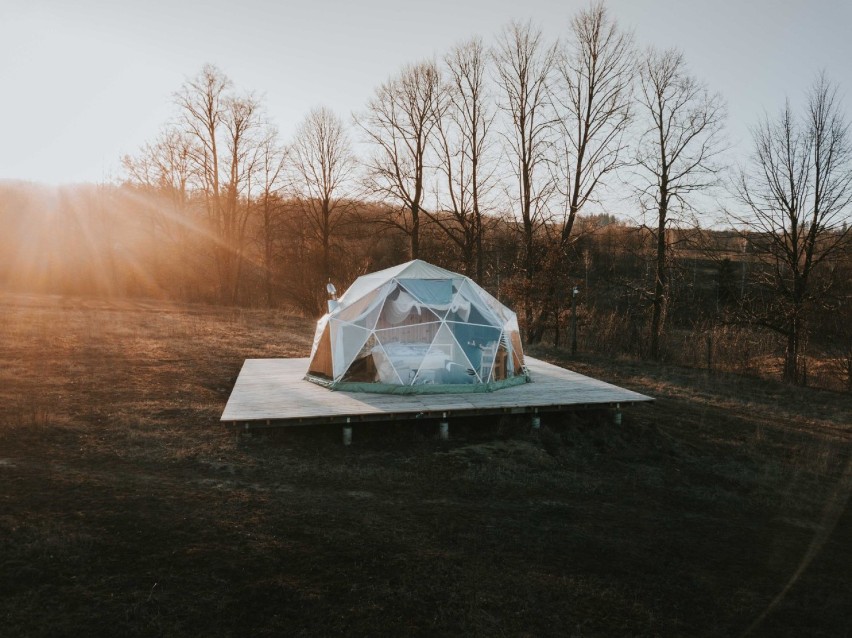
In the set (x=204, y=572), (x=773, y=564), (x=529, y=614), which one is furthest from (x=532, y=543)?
(x=204, y=572)

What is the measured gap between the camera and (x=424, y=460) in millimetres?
7926

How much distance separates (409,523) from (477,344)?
5278mm

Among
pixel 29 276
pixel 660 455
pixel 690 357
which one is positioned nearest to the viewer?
pixel 660 455

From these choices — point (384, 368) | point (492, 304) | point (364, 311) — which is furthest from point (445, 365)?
point (492, 304)

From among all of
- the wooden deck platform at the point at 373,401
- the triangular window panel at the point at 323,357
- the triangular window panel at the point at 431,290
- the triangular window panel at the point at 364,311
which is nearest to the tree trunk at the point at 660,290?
the wooden deck platform at the point at 373,401

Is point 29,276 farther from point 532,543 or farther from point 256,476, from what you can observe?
point 532,543

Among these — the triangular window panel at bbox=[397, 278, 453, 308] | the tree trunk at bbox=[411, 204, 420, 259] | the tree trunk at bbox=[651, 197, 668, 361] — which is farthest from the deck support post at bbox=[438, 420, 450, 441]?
the tree trunk at bbox=[411, 204, 420, 259]

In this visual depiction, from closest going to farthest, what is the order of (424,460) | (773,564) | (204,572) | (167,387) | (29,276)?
(204,572)
(773,564)
(424,460)
(167,387)
(29,276)

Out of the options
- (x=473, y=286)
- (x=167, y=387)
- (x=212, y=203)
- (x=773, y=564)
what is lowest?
(x=773, y=564)

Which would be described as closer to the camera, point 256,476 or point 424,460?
point 256,476

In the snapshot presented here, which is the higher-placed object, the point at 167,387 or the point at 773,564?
the point at 167,387

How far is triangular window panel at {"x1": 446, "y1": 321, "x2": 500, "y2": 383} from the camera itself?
10516 millimetres

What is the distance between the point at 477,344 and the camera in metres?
10.7

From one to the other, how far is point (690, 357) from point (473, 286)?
996 centimetres
